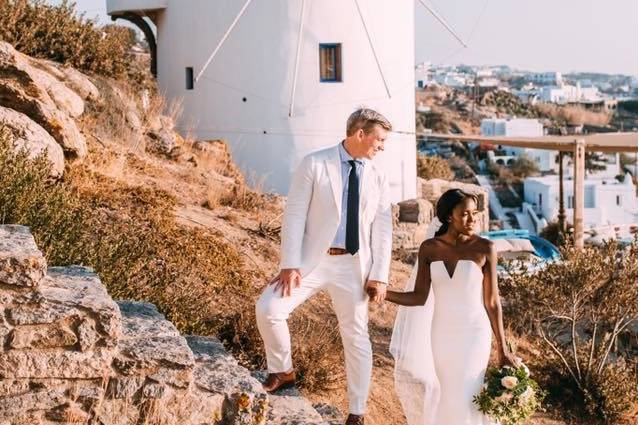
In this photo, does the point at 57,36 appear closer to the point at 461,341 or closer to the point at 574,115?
the point at 461,341

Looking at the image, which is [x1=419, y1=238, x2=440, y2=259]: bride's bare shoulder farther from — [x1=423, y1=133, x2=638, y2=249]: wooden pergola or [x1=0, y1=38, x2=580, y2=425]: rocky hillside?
[x1=423, y1=133, x2=638, y2=249]: wooden pergola

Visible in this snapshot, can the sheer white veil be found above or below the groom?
below

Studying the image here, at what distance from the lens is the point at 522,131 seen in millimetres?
57094

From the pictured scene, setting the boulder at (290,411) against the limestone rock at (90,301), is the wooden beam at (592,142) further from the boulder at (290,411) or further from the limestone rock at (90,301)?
the limestone rock at (90,301)

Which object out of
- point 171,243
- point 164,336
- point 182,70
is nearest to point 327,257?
point 164,336

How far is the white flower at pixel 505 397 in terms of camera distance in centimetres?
468

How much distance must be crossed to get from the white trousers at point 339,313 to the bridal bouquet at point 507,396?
24.3 inches

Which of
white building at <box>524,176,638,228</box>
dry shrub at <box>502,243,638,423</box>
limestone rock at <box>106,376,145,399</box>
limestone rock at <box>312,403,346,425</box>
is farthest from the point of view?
white building at <box>524,176,638,228</box>

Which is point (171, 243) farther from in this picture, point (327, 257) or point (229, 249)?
point (327, 257)

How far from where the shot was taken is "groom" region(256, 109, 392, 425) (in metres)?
4.77

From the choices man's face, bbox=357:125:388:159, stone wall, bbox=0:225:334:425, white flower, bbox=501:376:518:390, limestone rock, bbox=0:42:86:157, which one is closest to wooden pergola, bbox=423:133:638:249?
limestone rock, bbox=0:42:86:157

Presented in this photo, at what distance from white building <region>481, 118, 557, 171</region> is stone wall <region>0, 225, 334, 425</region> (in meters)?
50.3

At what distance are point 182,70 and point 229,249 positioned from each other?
9.44 metres

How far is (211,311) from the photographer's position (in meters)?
6.68
